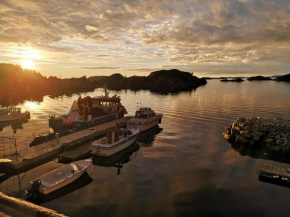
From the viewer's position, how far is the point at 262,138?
31828mm

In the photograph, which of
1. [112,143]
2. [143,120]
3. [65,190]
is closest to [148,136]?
[143,120]

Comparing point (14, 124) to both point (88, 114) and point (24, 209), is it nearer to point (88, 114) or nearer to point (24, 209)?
point (88, 114)

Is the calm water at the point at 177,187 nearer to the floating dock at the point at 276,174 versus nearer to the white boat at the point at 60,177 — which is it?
the floating dock at the point at 276,174

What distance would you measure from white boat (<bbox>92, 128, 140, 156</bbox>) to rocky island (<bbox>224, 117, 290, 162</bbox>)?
1514 cm

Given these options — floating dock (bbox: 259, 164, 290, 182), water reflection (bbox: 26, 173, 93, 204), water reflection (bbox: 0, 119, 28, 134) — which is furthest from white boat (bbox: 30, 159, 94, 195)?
water reflection (bbox: 0, 119, 28, 134)

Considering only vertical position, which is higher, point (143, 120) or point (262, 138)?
point (143, 120)

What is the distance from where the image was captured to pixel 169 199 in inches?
681

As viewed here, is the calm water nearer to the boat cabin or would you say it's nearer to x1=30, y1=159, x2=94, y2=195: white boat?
x1=30, y1=159, x2=94, y2=195: white boat

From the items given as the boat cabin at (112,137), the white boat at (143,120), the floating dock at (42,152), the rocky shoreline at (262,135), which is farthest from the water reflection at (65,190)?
the rocky shoreline at (262,135)

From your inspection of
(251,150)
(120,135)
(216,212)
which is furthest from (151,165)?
(251,150)

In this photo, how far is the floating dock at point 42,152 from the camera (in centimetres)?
2155

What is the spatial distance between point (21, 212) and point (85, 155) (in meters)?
15.0

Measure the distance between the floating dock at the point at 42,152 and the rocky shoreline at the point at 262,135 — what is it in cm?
2049

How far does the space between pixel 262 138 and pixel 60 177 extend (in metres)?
26.8
